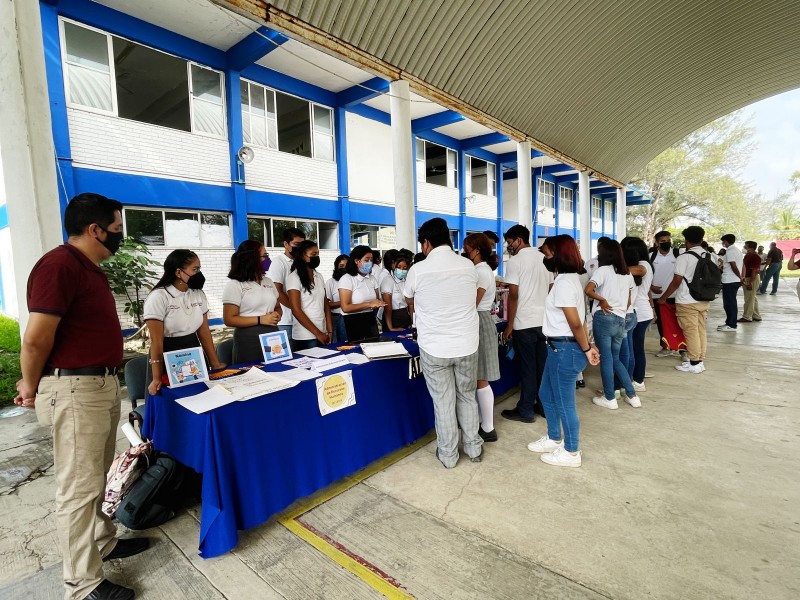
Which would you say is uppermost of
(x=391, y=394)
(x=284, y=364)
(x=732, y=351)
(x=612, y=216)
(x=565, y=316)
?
(x=612, y=216)

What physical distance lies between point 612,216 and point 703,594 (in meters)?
32.4

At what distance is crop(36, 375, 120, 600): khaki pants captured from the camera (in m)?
1.68

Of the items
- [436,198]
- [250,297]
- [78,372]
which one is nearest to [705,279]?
[250,297]

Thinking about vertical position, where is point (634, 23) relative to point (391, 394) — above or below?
above

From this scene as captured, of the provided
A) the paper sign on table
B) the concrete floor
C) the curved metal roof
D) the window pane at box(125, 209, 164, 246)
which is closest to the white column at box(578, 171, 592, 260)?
the curved metal roof

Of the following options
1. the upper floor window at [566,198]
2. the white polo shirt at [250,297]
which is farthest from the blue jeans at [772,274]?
the white polo shirt at [250,297]

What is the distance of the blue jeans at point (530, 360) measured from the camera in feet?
11.5

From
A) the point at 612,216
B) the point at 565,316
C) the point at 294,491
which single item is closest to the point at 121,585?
the point at 294,491

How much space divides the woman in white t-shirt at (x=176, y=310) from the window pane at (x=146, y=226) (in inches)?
256

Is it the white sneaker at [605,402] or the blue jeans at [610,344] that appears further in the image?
the white sneaker at [605,402]

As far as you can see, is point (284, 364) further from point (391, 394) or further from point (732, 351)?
point (732, 351)

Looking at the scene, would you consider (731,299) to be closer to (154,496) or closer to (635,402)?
(635,402)

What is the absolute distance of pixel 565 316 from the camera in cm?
263

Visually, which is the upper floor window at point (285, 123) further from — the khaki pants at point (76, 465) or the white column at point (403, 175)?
the khaki pants at point (76, 465)
